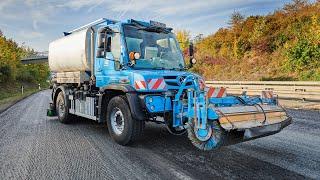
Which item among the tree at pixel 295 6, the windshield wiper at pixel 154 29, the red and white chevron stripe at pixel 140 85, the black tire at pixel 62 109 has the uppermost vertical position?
the tree at pixel 295 6

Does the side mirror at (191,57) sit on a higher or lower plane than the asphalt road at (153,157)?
higher

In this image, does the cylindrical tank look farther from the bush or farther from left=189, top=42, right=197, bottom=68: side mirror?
the bush

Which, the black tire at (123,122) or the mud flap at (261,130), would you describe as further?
the black tire at (123,122)

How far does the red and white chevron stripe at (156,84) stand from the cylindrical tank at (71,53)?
2909 mm

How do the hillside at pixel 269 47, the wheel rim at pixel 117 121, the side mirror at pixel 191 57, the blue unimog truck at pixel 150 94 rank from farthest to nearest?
the hillside at pixel 269 47, the side mirror at pixel 191 57, the wheel rim at pixel 117 121, the blue unimog truck at pixel 150 94

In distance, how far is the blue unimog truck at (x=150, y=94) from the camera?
5.55 metres

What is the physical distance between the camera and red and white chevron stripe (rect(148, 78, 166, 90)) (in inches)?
269

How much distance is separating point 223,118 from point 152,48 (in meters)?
3.21

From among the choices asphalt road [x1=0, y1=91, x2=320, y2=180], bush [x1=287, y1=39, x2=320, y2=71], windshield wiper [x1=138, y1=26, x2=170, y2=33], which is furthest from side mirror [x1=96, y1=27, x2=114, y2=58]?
bush [x1=287, y1=39, x2=320, y2=71]

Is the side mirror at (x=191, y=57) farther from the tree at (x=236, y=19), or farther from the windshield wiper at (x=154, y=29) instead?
the tree at (x=236, y=19)

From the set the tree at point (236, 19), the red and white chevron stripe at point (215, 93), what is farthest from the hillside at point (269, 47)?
the red and white chevron stripe at point (215, 93)

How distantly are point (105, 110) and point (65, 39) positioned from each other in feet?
12.1

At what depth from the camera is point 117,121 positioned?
757 centimetres

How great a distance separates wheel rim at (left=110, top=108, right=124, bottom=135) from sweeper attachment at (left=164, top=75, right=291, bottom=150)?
4.93 ft
